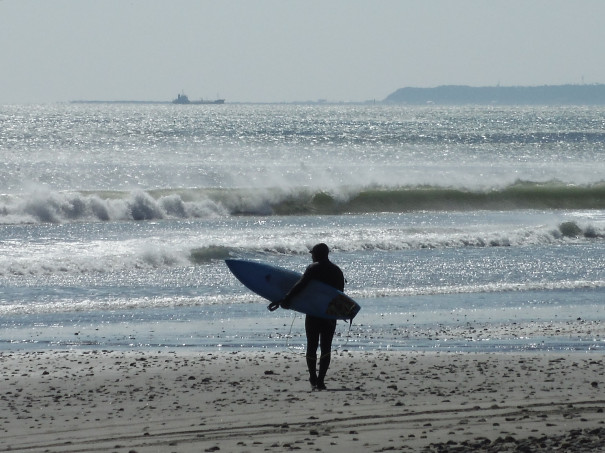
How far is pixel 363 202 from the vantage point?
35719 millimetres

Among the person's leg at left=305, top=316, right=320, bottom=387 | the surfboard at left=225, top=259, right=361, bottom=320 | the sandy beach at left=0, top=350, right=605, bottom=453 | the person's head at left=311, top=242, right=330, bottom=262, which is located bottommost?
the sandy beach at left=0, top=350, right=605, bottom=453

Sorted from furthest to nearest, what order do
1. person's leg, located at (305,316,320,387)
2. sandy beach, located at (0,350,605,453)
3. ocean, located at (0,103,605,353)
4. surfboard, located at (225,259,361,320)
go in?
ocean, located at (0,103,605,353)
surfboard, located at (225,259,361,320)
person's leg, located at (305,316,320,387)
sandy beach, located at (0,350,605,453)

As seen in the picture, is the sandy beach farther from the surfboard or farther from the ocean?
the ocean

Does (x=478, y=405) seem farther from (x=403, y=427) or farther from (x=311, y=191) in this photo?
(x=311, y=191)

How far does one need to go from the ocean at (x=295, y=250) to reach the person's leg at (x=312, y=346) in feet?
6.83

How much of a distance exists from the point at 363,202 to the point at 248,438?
2853 centimetres

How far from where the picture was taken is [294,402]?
8.68 m

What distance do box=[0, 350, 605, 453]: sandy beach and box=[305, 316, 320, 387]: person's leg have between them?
6.1 inches

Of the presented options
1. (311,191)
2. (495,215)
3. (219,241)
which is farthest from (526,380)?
(311,191)

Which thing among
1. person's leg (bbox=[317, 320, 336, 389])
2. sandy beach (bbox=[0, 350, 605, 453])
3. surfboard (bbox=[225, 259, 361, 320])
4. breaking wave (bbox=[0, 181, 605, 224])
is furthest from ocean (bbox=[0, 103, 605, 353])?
person's leg (bbox=[317, 320, 336, 389])

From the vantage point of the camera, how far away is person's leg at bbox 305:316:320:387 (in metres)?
9.41

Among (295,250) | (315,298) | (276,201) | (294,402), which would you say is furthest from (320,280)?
(276,201)

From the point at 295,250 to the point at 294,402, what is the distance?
532 inches

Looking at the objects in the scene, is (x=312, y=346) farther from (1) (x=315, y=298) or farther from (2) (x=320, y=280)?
(2) (x=320, y=280)
